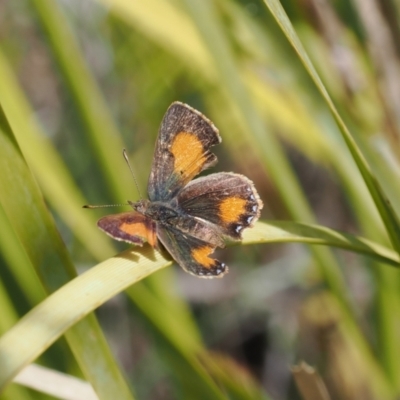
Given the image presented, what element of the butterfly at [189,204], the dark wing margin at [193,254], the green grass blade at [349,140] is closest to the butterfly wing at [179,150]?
the butterfly at [189,204]

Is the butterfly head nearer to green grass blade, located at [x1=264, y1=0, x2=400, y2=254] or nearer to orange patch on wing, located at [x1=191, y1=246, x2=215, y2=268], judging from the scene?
orange patch on wing, located at [x1=191, y1=246, x2=215, y2=268]

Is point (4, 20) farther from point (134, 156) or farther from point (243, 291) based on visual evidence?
point (243, 291)

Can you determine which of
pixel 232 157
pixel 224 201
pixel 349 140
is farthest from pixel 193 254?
pixel 232 157

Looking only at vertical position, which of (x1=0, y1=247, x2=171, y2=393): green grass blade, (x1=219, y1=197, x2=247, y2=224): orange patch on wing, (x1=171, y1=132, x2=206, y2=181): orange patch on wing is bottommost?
(x1=219, y1=197, x2=247, y2=224): orange patch on wing

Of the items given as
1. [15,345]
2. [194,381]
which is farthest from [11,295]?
[15,345]

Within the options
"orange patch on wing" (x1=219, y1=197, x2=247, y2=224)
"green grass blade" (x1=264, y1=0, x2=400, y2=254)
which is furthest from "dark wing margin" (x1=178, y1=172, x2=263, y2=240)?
"green grass blade" (x1=264, y1=0, x2=400, y2=254)

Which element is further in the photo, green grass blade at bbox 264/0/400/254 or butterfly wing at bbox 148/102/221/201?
butterfly wing at bbox 148/102/221/201

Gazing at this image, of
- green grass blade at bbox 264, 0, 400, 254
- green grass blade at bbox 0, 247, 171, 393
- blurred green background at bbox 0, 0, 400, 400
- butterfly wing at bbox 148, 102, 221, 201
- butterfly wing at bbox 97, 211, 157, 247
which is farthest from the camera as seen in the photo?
blurred green background at bbox 0, 0, 400, 400
